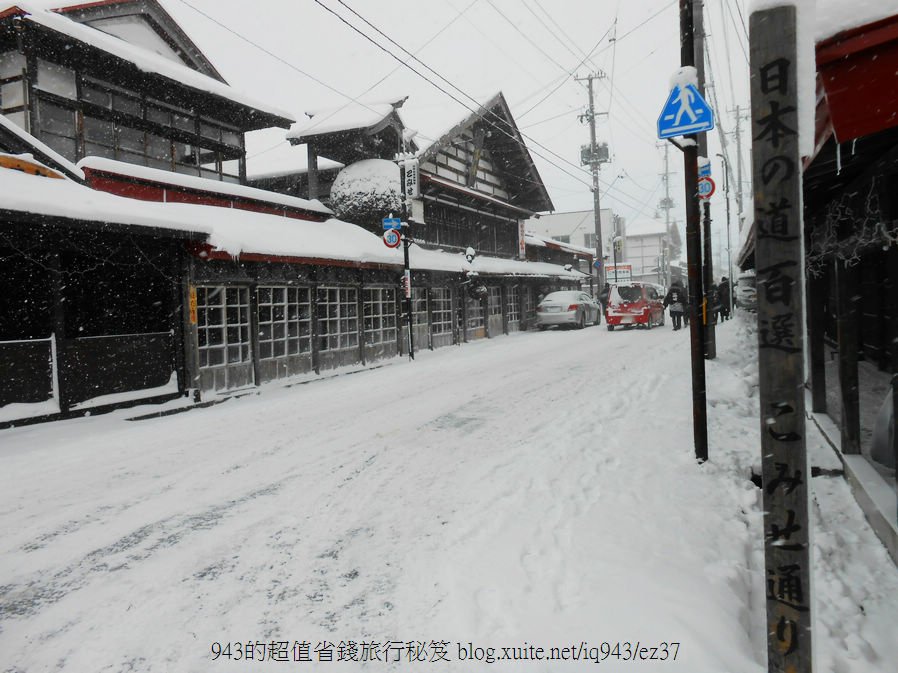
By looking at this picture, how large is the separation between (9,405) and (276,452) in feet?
15.4

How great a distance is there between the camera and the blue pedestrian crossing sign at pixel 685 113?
5281 mm

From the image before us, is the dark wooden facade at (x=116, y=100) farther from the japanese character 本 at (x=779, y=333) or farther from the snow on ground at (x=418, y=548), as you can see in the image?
the japanese character 本 at (x=779, y=333)

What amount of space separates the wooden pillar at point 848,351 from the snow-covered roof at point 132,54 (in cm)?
1295

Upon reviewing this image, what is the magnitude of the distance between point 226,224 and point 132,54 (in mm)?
4263

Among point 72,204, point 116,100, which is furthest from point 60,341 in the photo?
point 116,100

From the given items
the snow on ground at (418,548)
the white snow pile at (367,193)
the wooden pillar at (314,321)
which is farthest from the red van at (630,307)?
the snow on ground at (418,548)

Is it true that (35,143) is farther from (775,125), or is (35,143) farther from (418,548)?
(775,125)

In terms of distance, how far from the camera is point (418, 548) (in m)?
3.83

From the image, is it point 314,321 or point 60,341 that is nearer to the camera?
point 60,341

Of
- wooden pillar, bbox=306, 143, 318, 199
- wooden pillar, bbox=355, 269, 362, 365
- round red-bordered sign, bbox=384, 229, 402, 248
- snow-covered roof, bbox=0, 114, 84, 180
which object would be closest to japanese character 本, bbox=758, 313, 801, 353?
snow-covered roof, bbox=0, 114, 84, 180

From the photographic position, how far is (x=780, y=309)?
1980 millimetres

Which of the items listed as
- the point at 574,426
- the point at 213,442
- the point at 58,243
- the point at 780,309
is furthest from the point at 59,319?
the point at 780,309

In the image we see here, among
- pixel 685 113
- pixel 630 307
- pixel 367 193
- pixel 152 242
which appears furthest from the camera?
pixel 630 307

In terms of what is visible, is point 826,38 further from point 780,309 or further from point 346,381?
point 346,381
